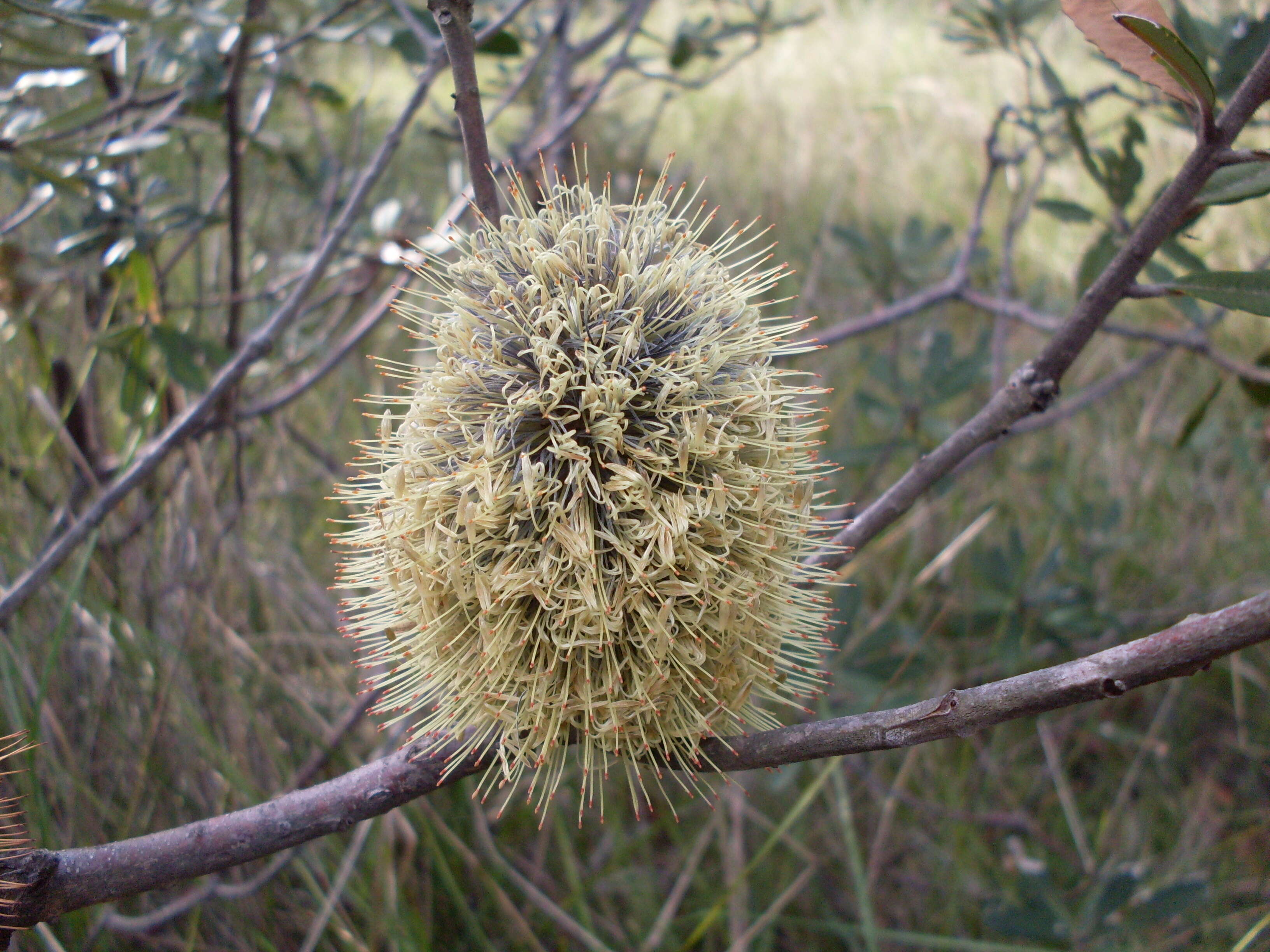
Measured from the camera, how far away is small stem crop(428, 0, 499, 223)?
1150mm

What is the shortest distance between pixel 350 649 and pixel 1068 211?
2.61m

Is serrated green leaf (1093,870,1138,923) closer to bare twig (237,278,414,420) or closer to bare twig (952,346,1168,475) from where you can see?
bare twig (952,346,1168,475)

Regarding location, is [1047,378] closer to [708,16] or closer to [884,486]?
[884,486]

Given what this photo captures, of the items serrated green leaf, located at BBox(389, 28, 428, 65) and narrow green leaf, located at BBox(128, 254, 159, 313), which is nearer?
narrow green leaf, located at BBox(128, 254, 159, 313)

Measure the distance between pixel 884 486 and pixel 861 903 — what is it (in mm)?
1829

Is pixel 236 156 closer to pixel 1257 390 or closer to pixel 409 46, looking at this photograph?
pixel 409 46

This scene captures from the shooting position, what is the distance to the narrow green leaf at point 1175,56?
101cm

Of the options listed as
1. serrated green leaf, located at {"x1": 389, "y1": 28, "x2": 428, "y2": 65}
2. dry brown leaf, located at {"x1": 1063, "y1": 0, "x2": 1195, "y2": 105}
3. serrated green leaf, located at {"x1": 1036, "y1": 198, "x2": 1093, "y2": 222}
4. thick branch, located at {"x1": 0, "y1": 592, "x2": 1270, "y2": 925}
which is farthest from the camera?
serrated green leaf, located at {"x1": 389, "y1": 28, "x2": 428, "y2": 65}

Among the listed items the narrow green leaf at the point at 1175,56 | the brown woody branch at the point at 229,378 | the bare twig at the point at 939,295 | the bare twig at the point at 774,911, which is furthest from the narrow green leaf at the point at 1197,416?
the brown woody branch at the point at 229,378

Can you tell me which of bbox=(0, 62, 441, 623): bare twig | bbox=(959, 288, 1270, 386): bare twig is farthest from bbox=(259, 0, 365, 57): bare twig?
bbox=(959, 288, 1270, 386): bare twig

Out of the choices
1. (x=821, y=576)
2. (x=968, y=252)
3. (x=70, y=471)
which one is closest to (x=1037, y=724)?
(x=968, y=252)

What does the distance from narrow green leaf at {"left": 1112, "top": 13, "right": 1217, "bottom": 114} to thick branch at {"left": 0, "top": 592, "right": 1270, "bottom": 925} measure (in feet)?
2.32

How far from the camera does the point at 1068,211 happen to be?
2.31 meters

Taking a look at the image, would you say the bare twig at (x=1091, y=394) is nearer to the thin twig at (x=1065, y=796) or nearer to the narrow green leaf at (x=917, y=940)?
the thin twig at (x=1065, y=796)
